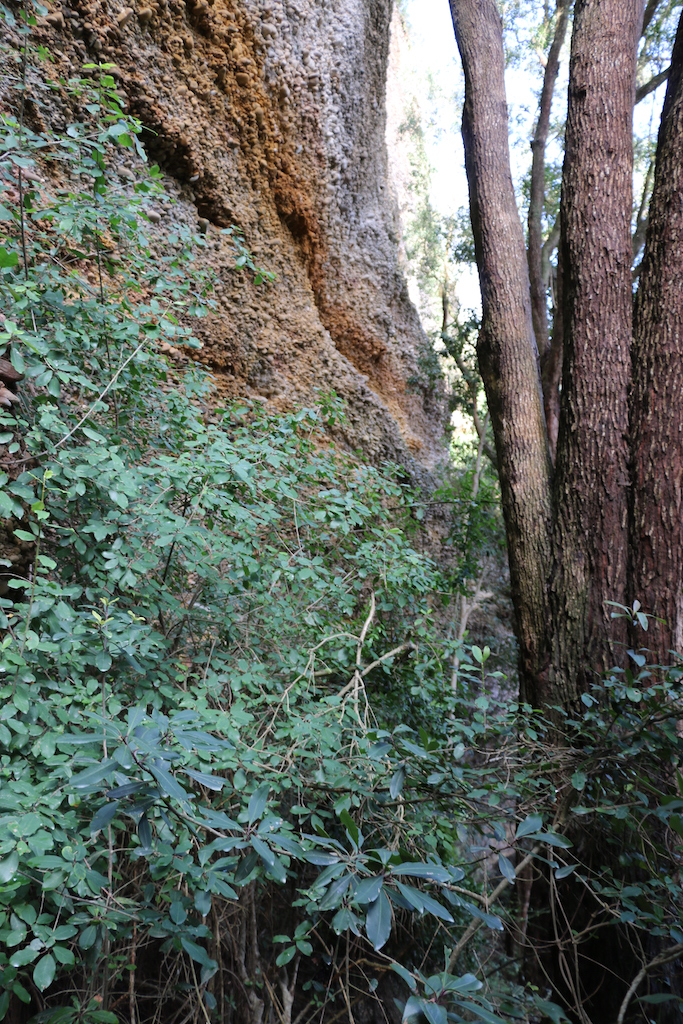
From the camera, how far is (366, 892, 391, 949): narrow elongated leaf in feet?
2.86

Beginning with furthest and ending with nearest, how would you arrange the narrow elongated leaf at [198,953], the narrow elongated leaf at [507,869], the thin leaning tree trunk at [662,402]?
1. the thin leaning tree trunk at [662,402]
2. the narrow elongated leaf at [198,953]
3. the narrow elongated leaf at [507,869]

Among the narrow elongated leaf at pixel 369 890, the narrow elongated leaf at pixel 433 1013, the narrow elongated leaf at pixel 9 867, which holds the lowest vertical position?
the narrow elongated leaf at pixel 9 867

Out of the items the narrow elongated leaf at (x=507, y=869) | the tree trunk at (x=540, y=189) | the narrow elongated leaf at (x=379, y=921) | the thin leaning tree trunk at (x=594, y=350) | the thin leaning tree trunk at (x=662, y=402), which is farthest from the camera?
the tree trunk at (x=540, y=189)

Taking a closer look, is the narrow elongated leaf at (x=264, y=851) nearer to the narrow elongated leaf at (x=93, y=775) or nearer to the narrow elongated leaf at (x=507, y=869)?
the narrow elongated leaf at (x=93, y=775)

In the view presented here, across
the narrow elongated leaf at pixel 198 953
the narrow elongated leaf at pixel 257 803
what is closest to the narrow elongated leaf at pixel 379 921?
the narrow elongated leaf at pixel 257 803

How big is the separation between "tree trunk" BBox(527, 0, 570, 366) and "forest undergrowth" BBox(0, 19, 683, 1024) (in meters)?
4.01

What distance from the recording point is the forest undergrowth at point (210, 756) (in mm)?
1409

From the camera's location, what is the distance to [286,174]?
5848 mm

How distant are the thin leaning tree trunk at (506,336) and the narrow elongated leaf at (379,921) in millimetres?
2256

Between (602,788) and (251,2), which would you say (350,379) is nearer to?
(251,2)

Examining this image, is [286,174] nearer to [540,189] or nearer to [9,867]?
[540,189]

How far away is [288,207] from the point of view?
19.5ft

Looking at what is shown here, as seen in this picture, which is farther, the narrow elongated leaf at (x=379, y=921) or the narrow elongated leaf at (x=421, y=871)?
the narrow elongated leaf at (x=421, y=871)

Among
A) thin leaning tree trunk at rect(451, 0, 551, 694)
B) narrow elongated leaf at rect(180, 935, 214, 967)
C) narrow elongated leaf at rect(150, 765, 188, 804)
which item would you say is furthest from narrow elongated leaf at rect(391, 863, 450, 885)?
thin leaning tree trunk at rect(451, 0, 551, 694)
